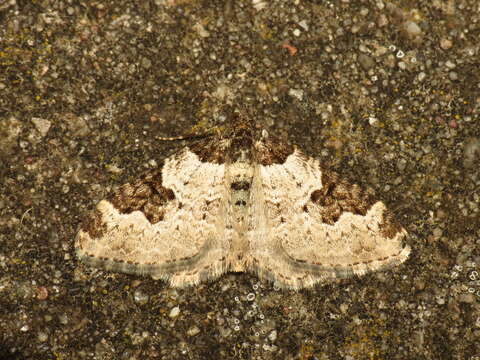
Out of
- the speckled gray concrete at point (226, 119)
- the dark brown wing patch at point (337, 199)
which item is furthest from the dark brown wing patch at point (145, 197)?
the dark brown wing patch at point (337, 199)

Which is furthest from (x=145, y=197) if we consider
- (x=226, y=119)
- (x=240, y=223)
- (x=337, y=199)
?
(x=337, y=199)

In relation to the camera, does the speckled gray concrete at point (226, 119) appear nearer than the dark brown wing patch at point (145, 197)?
No

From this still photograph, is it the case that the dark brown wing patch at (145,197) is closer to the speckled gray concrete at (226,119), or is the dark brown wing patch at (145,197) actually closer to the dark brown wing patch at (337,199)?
the speckled gray concrete at (226,119)

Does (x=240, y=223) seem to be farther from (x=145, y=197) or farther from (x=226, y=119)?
(x=226, y=119)

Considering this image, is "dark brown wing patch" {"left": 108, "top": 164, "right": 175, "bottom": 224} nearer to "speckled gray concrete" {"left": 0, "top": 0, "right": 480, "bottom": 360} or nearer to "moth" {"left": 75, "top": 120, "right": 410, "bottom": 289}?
"moth" {"left": 75, "top": 120, "right": 410, "bottom": 289}

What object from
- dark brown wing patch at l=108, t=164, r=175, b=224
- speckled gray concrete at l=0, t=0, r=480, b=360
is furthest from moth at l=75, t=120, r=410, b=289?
speckled gray concrete at l=0, t=0, r=480, b=360

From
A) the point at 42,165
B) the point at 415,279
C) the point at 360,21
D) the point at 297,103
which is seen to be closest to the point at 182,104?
the point at 297,103

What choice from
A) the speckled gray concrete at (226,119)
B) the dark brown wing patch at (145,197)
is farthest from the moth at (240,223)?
the speckled gray concrete at (226,119)

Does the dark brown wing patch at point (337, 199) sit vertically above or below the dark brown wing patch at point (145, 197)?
above
